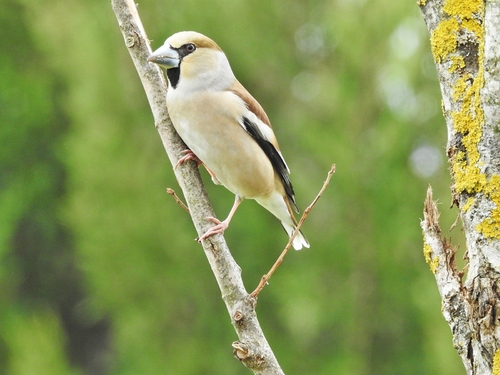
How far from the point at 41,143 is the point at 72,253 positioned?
1.41 metres

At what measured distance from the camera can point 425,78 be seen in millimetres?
4953

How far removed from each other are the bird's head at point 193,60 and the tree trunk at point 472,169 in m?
1.19

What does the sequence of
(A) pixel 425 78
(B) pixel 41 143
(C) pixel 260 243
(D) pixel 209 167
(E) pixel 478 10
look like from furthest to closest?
(B) pixel 41 143 → (C) pixel 260 243 → (A) pixel 425 78 → (D) pixel 209 167 → (E) pixel 478 10

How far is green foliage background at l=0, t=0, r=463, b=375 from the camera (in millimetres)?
4844

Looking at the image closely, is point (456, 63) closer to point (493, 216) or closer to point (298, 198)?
point (493, 216)

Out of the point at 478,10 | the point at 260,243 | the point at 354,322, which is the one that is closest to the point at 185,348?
the point at 260,243

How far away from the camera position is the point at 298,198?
508 centimetres

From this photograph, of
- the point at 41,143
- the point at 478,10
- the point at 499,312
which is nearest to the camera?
the point at 499,312

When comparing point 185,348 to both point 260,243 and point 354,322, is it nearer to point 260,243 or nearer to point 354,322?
point 260,243

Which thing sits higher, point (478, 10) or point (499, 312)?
point (478, 10)

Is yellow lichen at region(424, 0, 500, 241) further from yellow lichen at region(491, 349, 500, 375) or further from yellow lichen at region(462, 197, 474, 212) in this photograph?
yellow lichen at region(491, 349, 500, 375)

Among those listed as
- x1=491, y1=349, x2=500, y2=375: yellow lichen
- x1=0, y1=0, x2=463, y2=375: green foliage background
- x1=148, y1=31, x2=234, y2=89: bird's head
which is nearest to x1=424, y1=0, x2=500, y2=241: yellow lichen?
x1=491, y1=349, x2=500, y2=375: yellow lichen

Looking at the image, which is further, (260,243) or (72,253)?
(72,253)

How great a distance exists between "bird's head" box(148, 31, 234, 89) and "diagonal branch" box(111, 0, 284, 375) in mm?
382
